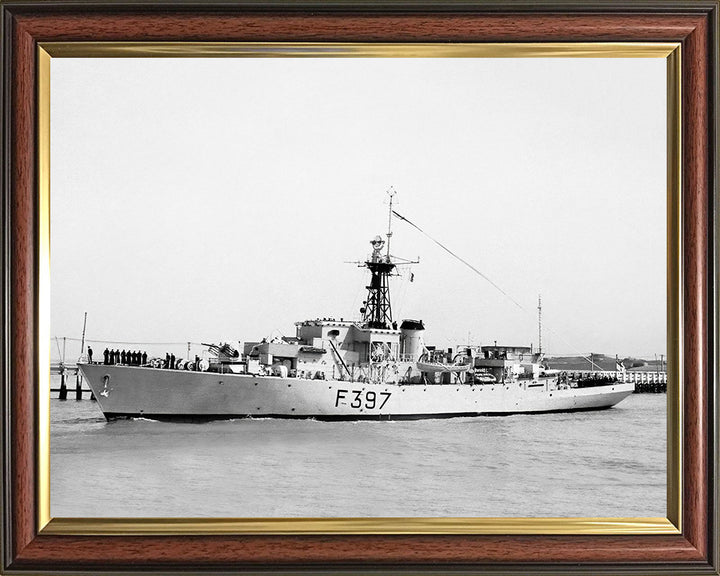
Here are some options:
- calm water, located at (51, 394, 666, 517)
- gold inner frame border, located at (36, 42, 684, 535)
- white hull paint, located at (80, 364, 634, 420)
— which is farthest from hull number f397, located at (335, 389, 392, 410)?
gold inner frame border, located at (36, 42, 684, 535)

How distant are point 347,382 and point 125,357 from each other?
848mm

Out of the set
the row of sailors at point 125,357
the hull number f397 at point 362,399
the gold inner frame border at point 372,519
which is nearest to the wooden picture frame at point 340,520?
the gold inner frame border at point 372,519

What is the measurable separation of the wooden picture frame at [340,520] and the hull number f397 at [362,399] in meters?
0.56

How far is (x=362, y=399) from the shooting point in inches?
108

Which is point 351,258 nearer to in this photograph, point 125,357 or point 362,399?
point 362,399

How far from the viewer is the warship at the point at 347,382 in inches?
96.7

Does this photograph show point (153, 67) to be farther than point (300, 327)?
No

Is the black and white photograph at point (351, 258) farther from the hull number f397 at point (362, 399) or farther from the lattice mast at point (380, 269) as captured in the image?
the hull number f397 at point (362, 399)

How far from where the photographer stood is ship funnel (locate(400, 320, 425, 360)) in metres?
2.55

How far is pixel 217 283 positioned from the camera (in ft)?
7.91

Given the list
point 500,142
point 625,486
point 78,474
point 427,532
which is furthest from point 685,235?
A: point 78,474

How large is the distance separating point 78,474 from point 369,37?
1.64 metres

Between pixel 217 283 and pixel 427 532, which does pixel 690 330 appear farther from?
pixel 217 283

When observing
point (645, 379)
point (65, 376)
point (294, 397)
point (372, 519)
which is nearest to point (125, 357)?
point (65, 376)
